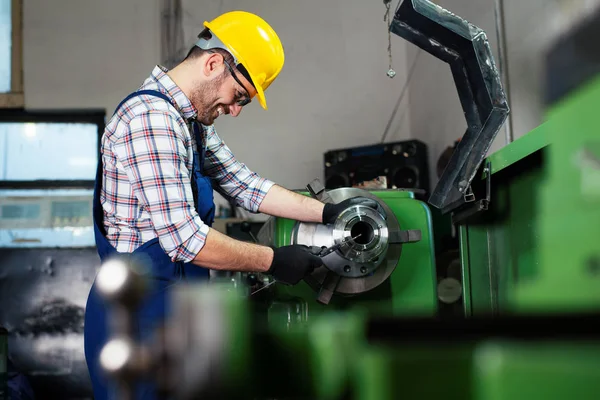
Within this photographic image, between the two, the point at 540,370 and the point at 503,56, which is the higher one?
the point at 503,56

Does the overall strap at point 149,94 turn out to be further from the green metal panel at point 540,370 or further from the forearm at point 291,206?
the green metal panel at point 540,370

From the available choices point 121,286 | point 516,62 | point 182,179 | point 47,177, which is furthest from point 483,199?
point 47,177

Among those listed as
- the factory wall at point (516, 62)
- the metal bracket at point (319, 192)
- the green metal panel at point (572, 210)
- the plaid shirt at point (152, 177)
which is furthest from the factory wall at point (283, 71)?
the green metal panel at point (572, 210)

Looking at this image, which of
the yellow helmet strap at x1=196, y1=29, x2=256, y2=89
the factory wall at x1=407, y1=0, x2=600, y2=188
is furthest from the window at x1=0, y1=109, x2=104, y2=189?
the yellow helmet strap at x1=196, y1=29, x2=256, y2=89

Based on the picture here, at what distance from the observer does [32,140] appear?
14.6ft

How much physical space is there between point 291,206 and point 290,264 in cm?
31

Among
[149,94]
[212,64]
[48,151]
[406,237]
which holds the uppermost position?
[48,151]

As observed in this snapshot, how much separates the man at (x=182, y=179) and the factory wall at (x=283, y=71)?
2778 mm

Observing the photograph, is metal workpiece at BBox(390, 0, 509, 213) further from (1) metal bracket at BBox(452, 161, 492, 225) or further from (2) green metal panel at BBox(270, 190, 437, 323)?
(2) green metal panel at BBox(270, 190, 437, 323)

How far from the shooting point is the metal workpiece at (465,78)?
1474mm

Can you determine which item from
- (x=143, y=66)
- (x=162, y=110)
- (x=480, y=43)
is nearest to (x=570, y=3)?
(x=480, y=43)

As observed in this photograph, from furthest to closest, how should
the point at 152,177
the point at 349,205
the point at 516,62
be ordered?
the point at 516,62
the point at 349,205
the point at 152,177

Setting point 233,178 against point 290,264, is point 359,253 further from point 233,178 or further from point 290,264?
point 233,178

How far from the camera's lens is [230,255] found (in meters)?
1.49
